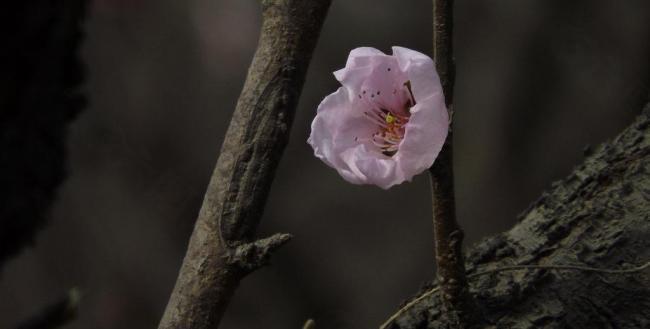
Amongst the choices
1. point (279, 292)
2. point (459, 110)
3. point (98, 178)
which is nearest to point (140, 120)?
point (98, 178)

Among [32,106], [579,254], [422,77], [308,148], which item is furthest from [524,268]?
[308,148]

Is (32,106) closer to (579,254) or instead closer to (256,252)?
(256,252)

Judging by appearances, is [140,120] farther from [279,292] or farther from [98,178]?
[279,292]

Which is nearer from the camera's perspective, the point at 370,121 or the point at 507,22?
the point at 370,121

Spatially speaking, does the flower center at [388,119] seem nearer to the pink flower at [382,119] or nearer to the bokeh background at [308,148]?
the pink flower at [382,119]

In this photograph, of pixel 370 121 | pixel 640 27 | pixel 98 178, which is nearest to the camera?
pixel 370 121
